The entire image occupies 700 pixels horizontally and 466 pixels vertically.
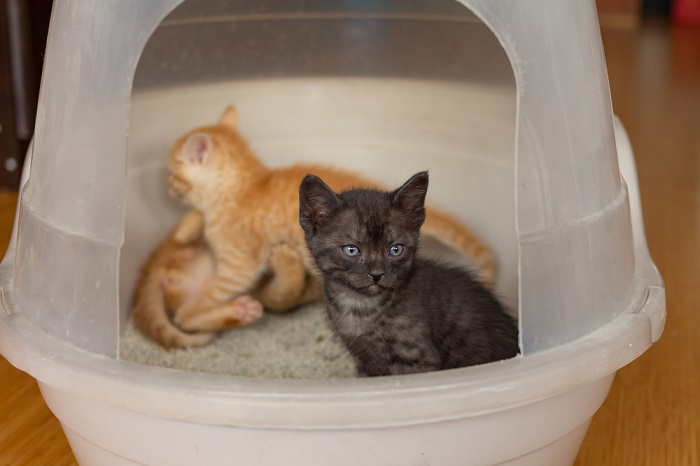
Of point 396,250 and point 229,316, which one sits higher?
point 396,250

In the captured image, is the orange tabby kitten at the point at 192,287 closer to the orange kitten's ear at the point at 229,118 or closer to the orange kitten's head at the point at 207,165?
the orange kitten's head at the point at 207,165

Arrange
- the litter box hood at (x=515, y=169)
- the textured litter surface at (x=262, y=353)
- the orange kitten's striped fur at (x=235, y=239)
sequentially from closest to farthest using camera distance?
the litter box hood at (x=515, y=169) < the textured litter surface at (x=262, y=353) < the orange kitten's striped fur at (x=235, y=239)

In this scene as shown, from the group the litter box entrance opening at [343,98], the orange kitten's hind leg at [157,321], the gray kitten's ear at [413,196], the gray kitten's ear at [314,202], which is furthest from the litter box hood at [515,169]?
the litter box entrance opening at [343,98]

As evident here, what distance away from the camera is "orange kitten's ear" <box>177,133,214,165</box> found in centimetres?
178

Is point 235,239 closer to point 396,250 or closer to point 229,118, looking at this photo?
point 229,118

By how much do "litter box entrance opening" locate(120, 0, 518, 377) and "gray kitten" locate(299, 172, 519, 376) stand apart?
0.45 meters

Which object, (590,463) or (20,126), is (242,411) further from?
(20,126)

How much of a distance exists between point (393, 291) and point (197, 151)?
65 centimetres

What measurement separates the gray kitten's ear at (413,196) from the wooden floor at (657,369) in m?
0.52

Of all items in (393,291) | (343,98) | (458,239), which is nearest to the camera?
(393,291)

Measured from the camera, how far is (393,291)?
132 centimetres

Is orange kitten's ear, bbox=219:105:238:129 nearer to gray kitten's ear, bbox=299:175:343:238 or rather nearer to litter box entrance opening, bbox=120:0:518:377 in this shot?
litter box entrance opening, bbox=120:0:518:377

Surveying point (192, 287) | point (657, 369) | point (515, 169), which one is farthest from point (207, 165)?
point (657, 369)

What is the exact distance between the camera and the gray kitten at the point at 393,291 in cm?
125
